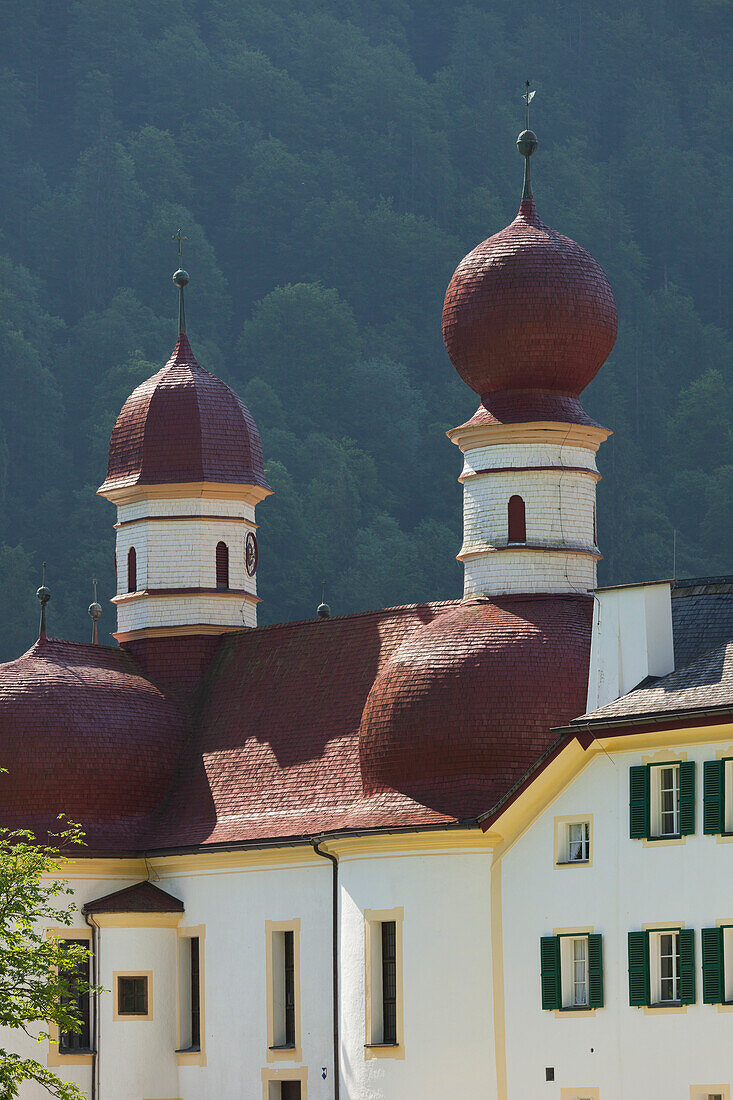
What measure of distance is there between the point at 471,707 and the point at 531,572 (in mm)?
4265

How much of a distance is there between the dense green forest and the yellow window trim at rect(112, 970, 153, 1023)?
40.9 metres

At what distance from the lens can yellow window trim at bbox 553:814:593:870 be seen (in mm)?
37469

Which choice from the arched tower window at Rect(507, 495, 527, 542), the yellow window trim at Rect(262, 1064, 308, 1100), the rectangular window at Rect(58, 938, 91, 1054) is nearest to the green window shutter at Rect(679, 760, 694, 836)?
the arched tower window at Rect(507, 495, 527, 542)

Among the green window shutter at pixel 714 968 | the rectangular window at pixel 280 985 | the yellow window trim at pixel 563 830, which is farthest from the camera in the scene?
the rectangular window at pixel 280 985

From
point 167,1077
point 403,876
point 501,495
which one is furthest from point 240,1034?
point 501,495

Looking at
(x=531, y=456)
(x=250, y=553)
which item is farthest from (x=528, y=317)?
(x=250, y=553)

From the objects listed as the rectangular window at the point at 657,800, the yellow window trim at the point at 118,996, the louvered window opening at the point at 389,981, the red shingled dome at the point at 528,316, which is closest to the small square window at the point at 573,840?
the rectangular window at the point at 657,800

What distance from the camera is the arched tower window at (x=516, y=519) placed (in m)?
44.4

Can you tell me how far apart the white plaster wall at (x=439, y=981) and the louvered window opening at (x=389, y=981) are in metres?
→ 0.33

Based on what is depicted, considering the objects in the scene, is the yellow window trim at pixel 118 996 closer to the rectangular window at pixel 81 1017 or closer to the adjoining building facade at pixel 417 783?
the adjoining building facade at pixel 417 783

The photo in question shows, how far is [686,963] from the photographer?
35.7 metres

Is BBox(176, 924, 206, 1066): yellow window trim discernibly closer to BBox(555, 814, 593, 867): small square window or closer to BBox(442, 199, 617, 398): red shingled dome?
BBox(555, 814, 593, 867): small square window

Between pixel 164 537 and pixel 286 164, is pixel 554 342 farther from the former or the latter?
pixel 286 164

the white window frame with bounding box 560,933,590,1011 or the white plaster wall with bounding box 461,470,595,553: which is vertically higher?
the white plaster wall with bounding box 461,470,595,553
